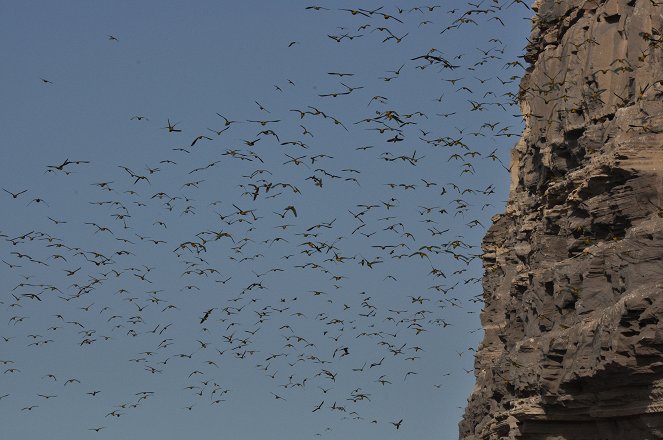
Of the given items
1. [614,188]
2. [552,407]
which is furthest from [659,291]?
[552,407]

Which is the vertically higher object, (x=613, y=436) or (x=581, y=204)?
(x=581, y=204)

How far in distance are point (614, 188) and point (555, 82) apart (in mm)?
10508

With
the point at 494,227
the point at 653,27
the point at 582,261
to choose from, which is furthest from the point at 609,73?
the point at 494,227

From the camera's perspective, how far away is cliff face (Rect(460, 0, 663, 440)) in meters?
46.1

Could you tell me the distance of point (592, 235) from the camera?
172 ft

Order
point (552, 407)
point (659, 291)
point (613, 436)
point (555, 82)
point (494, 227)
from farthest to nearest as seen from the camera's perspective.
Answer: point (494, 227) < point (555, 82) < point (552, 407) < point (613, 436) < point (659, 291)

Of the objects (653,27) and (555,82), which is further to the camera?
(555,82)

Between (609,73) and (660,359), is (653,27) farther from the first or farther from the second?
(660,359)

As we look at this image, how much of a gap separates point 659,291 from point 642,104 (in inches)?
343

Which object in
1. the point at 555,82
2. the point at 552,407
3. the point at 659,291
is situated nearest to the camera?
the point at 659,291

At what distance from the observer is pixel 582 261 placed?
5234cm

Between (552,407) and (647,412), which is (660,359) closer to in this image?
(647,412)

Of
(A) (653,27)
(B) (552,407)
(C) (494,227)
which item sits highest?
(C) (494,227)

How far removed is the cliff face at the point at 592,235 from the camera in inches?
1816
